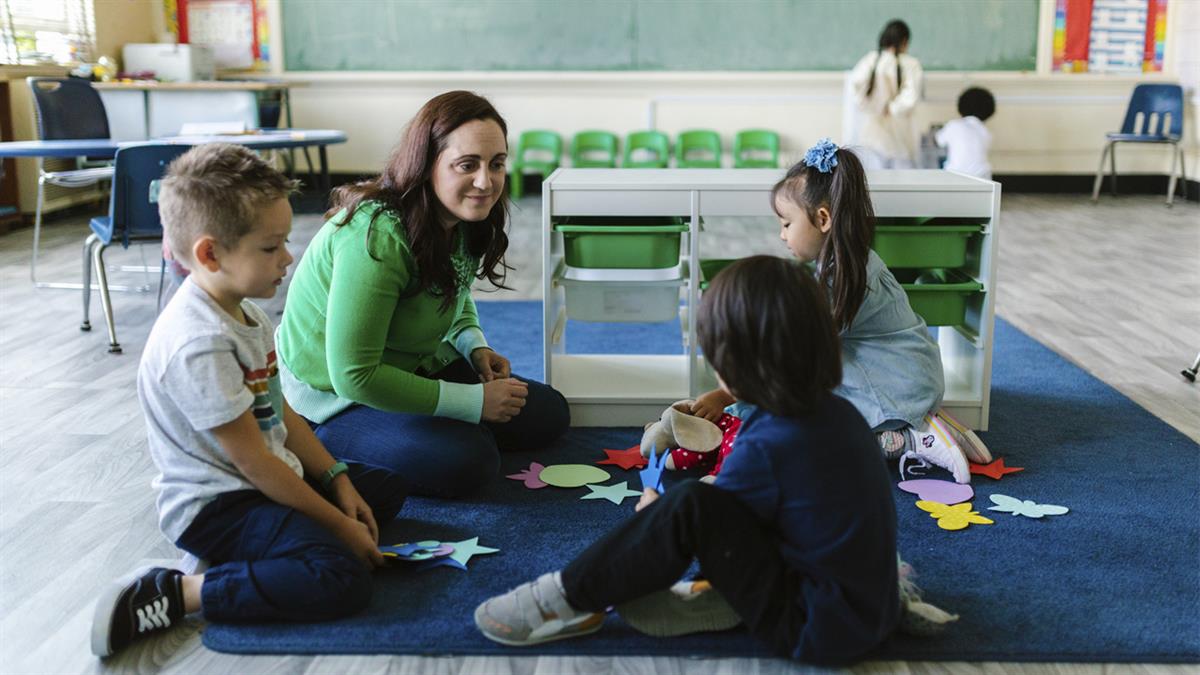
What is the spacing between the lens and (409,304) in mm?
2135

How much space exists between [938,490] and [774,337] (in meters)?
0.94

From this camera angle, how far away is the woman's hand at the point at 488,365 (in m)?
2.38

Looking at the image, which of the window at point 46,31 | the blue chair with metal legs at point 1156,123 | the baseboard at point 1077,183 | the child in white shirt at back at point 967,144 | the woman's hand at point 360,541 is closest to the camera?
the woman's hand at point 360,541

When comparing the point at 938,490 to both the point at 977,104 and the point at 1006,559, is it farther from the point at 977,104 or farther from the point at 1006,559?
the point at 977,104

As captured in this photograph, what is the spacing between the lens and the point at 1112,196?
25.2ft

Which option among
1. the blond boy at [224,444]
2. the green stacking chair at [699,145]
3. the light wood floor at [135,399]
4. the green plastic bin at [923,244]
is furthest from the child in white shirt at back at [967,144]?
the blond boy at [224,444]

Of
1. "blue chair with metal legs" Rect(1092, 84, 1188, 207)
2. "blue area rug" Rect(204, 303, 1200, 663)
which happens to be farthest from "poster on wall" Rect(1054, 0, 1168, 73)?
"blue area rug" Rect(204, 303, 1200, 663)

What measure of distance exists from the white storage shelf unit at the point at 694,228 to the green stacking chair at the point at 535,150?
15.9 feet

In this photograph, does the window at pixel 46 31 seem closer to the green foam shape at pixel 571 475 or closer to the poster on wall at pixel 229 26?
the poster on wall at pixel 229 26

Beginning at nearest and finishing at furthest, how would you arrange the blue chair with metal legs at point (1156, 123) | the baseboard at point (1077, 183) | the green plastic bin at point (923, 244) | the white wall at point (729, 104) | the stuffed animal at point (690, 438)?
the stuffed animal at point (690, 438), the green plastic bin at point (923, 244), the blue chair with metal legs at point (1156, 123), the white wall at point (729, 104), the baseboard at point (1077, 183)

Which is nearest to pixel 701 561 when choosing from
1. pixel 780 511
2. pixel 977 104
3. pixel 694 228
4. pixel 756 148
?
pixel 780 511

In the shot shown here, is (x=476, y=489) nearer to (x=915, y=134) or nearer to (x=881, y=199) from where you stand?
(x=881, y=199)

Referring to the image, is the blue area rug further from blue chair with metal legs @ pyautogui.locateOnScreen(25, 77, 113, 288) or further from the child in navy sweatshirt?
blue chair with metal legs @ pyautogui.locateOnScreen(25, 77, 113, 288)

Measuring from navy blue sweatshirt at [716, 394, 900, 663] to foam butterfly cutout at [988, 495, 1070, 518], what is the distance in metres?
0.70
